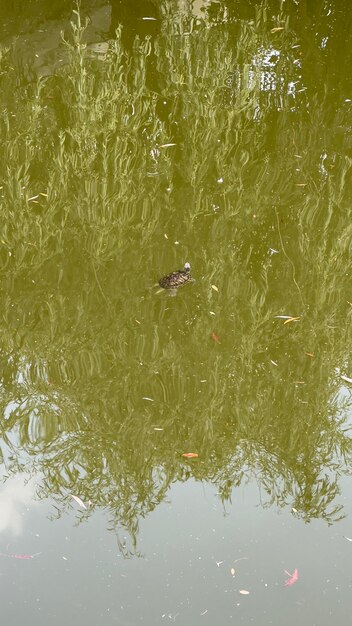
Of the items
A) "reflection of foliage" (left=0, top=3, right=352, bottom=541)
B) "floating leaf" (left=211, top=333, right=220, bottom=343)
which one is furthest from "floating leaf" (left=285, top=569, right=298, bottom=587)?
"floating leaf" (left=211, top=333, right=220, bottom=343)

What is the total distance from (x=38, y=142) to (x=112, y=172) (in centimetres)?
78

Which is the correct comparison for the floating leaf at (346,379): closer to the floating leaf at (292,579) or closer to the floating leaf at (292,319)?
the floating leaf at (292,319)

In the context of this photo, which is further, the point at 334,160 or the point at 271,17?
the point at 271,17

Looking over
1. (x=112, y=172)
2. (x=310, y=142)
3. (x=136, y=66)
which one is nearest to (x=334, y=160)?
(x=310, y=142)

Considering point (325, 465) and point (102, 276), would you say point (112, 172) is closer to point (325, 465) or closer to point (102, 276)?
point (102, 276)

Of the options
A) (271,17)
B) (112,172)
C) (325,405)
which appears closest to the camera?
(325,405)

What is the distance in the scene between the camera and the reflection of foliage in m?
4.16

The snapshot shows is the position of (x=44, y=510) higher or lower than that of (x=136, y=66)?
lower

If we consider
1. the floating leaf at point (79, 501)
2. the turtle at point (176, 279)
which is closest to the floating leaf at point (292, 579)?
the floating leaf at point (79, 501)

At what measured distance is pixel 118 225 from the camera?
18.7 ft

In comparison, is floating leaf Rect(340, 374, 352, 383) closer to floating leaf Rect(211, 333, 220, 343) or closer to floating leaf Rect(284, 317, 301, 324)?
floating leaf Rect(284, 317, 301, 324)

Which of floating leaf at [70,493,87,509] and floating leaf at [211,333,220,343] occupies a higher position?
floating leaf at [211,333,220,343]

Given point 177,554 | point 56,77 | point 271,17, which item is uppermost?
point 271,17

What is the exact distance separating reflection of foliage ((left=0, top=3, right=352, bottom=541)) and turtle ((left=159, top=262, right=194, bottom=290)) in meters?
0.08
